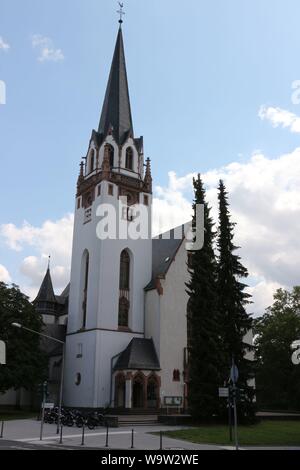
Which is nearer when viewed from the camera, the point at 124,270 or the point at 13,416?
the point at 13,416

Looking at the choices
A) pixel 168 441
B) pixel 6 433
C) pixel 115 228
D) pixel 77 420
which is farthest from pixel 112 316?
pixel 168 441

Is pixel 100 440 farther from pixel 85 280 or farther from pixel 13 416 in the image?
pixel 85 280

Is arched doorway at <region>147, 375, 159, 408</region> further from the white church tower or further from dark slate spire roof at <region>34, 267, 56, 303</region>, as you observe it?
dark slate spire roof at <region>34, 267, 56, 303</region>

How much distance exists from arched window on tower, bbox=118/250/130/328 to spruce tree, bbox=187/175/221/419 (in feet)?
46.5

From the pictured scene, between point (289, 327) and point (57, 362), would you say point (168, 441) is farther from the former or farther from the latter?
point (289, 327)

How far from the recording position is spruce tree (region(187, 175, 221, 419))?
35.6m

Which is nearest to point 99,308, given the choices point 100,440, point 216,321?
point 216,321

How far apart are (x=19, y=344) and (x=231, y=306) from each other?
69.2 ft

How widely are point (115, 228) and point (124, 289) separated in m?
6.26

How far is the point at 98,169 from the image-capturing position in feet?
184

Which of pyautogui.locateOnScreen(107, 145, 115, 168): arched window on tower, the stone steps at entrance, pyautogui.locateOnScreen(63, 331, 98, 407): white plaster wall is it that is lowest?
the stone steps at entrance

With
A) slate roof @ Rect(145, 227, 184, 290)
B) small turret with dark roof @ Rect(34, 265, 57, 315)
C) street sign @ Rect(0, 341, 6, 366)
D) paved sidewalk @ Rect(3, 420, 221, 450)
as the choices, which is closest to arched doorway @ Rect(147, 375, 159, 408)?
slate roof @ Rect(145, 227, 184, 290)

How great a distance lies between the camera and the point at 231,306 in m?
38.7

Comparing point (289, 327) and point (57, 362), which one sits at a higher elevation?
point (289, 327)
